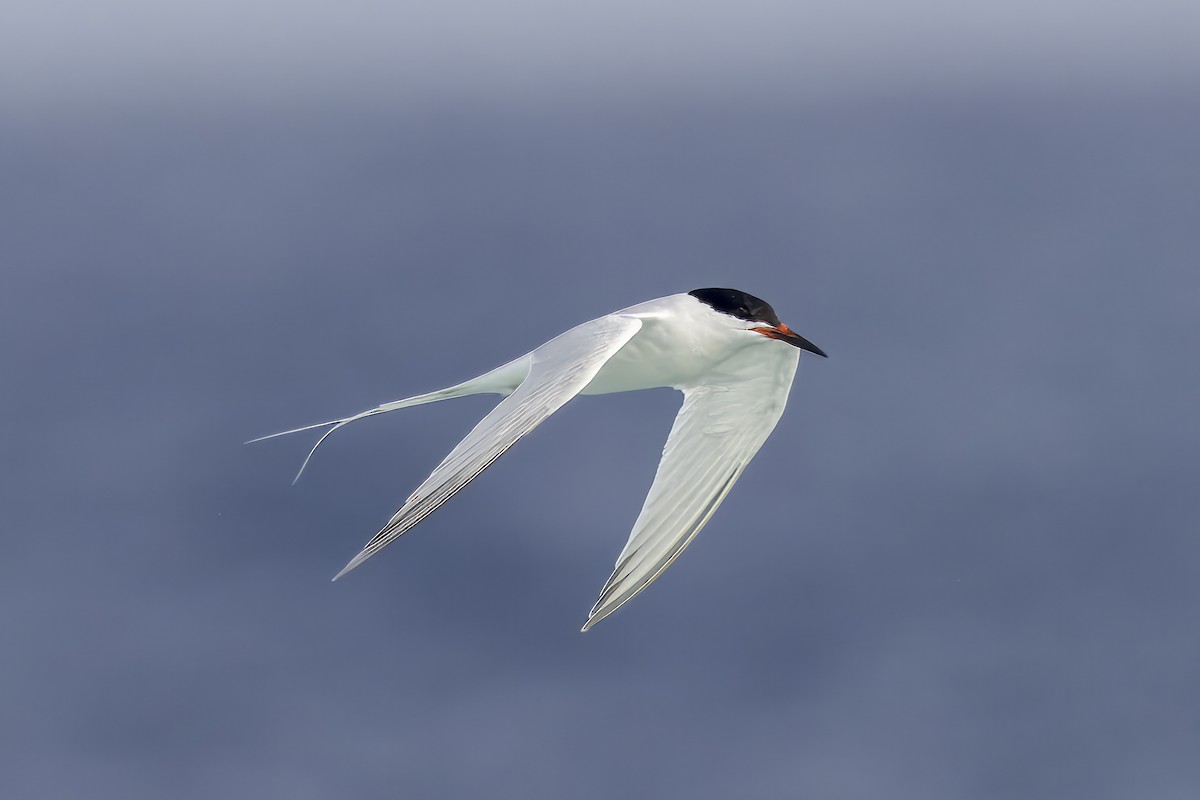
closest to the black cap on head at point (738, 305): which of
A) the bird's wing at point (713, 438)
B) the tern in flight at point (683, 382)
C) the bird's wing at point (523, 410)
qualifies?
the tern in flight at point (683, 382)

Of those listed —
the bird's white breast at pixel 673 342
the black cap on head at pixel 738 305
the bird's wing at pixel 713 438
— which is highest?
the black cap on head at pixel 738 305

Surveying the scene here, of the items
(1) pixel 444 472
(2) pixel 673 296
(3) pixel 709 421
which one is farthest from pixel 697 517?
(1) pixel 444 472

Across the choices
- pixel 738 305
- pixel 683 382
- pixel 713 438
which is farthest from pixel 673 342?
pixel 713 438

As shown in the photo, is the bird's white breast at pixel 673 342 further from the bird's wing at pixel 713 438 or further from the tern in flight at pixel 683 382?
the bird's wing at pixel 713 438

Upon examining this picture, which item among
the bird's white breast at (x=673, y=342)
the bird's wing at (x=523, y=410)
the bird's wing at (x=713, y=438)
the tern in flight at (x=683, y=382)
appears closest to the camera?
the bird's wing at (x=523, y=410)

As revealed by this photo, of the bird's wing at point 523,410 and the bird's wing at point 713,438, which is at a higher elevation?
the bird's wing at point 523,410

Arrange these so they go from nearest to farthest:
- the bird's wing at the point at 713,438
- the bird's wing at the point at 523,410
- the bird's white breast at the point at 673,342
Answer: the bird's wing at the point at 523,410
the bird's white breast at the point at 673,342
the bird's wing at the point at 713,438

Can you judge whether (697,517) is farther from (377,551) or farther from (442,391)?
(377,551)
